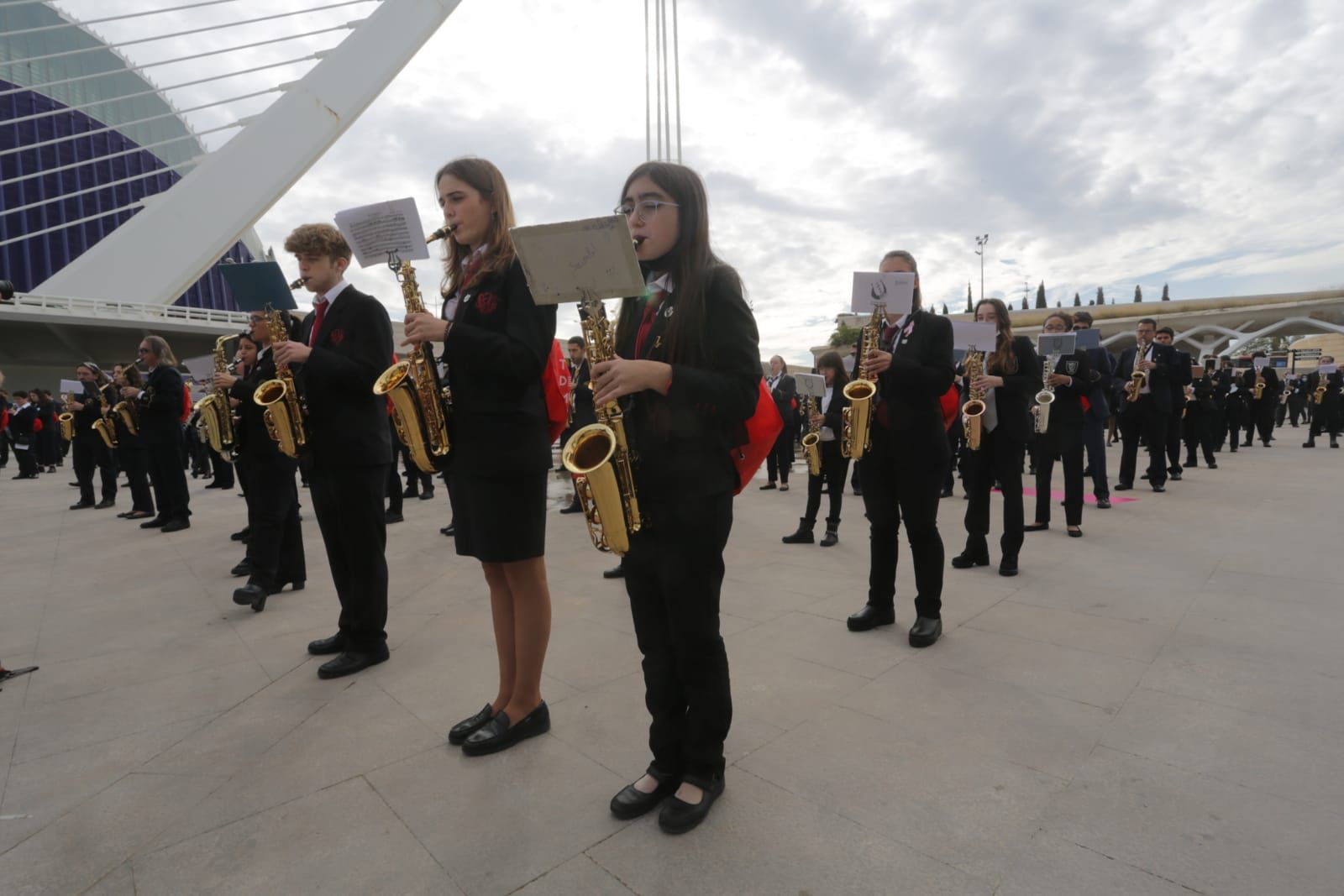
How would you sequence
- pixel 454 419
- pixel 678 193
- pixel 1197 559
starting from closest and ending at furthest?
pixel 678 193
pixel 454 419
pixel 1197 559

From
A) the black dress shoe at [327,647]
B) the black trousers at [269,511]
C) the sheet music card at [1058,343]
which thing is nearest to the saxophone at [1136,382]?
the sheet music card at [1058,343]

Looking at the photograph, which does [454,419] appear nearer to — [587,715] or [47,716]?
[587,715]

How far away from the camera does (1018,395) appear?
576 cm

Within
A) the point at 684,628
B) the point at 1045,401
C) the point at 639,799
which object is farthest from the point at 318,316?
the point at 1045,401

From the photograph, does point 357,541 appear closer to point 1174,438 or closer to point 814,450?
point 814,450

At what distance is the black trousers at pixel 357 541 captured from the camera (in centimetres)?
382

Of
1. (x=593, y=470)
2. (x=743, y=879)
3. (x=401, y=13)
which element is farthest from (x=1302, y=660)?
(x=401, y=13)

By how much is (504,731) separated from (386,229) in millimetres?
2352

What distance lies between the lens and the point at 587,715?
10.3 ft

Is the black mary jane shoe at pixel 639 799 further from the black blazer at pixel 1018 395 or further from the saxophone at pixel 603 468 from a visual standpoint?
the black blazer at pixel 1018 395

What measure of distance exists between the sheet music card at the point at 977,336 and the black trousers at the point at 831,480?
190cm

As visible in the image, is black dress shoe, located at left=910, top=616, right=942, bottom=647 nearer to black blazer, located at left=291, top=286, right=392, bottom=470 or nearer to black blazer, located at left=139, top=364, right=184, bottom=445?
black blazer, located at left=291, top=286, right=392, bottom=470

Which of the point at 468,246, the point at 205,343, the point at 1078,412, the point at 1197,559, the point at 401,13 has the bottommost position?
the point at 1197,559

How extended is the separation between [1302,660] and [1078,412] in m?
4.23
